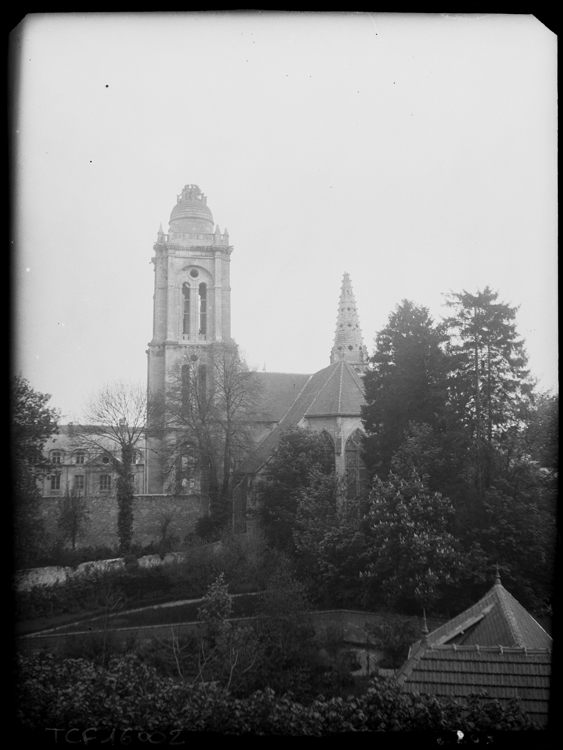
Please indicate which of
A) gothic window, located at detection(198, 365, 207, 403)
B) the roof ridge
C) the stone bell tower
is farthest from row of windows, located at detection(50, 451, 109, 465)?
the roof ridge

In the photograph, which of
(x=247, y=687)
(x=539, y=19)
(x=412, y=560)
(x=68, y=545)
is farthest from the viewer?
(x=68, y=545)

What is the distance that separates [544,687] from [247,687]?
4.05 metres

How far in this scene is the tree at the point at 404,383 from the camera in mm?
12320

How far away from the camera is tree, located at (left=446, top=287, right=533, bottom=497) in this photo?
10836mm

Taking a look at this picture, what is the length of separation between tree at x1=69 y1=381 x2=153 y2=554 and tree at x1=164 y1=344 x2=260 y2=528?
878 mm

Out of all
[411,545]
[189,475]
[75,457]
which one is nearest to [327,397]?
[189,475]

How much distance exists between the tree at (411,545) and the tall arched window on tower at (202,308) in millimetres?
11667

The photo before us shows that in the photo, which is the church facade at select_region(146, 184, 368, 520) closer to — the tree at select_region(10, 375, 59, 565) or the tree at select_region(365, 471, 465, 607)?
the tree at select_region(365, 471, 465, 607)

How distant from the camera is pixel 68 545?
478 inches

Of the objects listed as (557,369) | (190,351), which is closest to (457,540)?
(557,369)

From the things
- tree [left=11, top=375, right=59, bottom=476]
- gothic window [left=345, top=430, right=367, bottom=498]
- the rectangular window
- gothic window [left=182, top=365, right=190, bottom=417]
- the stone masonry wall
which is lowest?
the stone masonry wall

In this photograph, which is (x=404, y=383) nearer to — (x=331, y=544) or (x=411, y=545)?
(x=411, y=545)

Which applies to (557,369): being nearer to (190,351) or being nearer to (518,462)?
(518,462)

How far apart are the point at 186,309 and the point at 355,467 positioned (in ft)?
39.8
